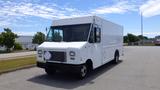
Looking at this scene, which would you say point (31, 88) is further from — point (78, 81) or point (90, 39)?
point (90, 39)

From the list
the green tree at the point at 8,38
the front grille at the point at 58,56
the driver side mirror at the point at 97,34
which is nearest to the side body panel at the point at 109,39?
the driver side mirror at the point at 97,34

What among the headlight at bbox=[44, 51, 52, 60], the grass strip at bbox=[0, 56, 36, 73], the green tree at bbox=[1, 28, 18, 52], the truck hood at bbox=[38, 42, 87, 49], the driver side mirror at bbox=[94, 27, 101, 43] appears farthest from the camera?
the green tree at bbox=[1, 28, 18, 52]

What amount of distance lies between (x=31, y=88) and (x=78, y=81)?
2127 millimetres

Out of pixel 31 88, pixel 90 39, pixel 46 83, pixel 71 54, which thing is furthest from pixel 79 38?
pixel 31 88

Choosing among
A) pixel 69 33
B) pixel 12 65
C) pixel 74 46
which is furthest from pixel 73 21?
pixel 12 65

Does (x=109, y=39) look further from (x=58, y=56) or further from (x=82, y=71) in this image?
(x=58, y=56)

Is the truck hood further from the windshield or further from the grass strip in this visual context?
the grass strip

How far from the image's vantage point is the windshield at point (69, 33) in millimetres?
9727

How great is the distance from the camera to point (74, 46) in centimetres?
881

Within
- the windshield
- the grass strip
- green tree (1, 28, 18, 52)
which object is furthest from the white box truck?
green tree (1, 28, 18, 52)

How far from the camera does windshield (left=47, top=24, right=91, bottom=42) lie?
973cm

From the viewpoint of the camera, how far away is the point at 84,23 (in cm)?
993

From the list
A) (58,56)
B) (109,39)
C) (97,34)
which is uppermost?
(97,34)

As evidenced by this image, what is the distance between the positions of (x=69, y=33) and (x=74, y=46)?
1470mm
